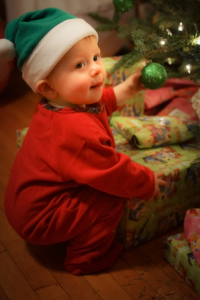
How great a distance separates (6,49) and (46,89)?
151mm

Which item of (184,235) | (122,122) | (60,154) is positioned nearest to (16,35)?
(60,154)

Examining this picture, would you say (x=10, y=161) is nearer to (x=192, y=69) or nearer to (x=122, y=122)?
(x=122, y=122)

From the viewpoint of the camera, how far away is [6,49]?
0.91 metres

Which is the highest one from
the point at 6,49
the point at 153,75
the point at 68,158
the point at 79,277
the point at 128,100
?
the point at 6,49

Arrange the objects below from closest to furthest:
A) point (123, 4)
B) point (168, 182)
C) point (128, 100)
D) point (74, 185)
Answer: point (74, 185)
point (168, 182)
point (123, 4)
point (128, 100)

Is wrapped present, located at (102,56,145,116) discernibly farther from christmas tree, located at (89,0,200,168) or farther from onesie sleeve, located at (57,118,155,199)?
onesie sleeve, located at (57,118,155,199)

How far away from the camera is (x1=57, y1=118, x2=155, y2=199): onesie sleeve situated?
3.05 feet

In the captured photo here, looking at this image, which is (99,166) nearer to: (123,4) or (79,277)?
(79,277)

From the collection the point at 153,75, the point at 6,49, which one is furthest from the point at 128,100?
the point at 6,49

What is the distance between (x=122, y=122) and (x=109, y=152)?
425mm

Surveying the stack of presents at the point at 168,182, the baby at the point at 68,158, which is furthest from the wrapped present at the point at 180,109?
the baby at the point at 68,158

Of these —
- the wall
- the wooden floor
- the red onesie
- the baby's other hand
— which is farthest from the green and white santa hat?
the wall

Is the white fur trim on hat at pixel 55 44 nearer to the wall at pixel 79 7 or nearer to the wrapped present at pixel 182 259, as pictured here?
the wrapped present at pixel 182 259

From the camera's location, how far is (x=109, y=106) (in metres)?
1.20
